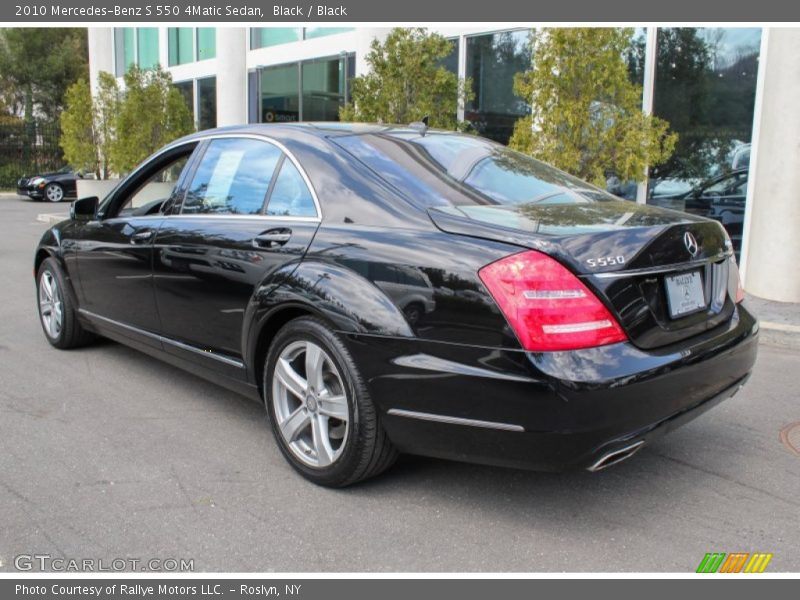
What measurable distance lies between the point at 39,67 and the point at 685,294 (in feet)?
129

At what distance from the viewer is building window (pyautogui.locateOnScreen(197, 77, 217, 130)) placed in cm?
1967

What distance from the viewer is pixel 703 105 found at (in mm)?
9203

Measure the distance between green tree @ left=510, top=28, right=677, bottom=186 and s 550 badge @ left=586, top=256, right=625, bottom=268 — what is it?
217 inches

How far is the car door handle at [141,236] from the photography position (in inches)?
171

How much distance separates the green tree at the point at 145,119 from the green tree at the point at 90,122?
62.2 inches

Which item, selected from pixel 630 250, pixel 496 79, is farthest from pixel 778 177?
pixel 630 250

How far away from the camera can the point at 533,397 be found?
2568mm

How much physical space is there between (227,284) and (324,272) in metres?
0.78

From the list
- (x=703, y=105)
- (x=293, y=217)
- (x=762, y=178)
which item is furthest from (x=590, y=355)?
(x=703, y=105)

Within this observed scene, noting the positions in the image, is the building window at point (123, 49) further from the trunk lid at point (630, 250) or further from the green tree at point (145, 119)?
the trunk lid at point (630, 250)

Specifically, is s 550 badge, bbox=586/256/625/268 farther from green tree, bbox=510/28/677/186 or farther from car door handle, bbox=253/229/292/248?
green tree, bbox=510/28/677/186

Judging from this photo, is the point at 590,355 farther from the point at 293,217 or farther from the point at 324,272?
the point at 293,217

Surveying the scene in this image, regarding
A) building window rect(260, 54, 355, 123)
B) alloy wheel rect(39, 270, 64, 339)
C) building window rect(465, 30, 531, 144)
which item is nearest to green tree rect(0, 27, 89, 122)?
building window rect(260, 54, 355, 123)

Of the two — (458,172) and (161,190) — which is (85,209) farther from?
(458,172)
